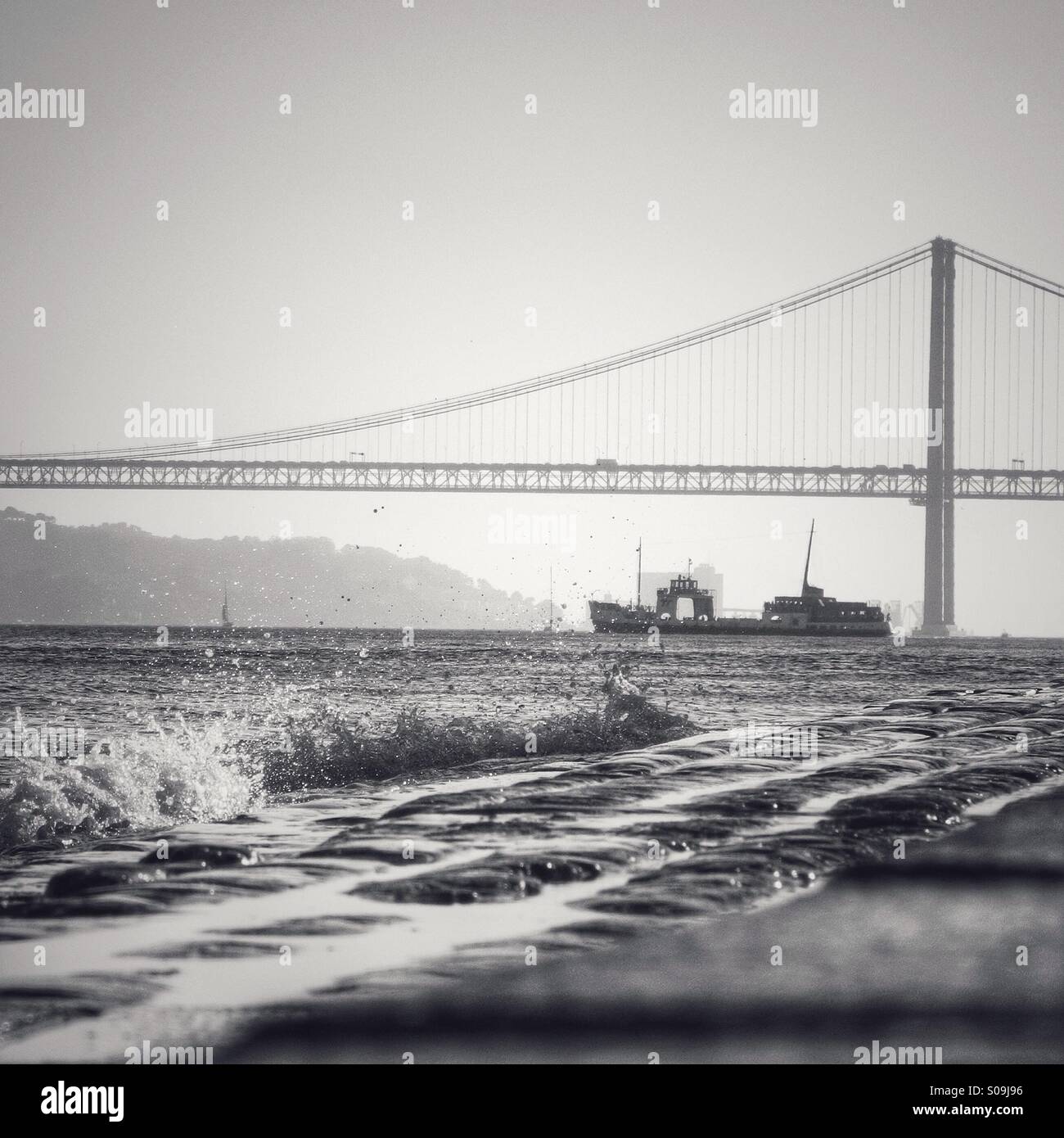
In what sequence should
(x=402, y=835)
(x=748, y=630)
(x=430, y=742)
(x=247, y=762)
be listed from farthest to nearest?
(x=748, y=630) < (x=430, y=742) < (x=247, y=762) < (x=402, y=835)

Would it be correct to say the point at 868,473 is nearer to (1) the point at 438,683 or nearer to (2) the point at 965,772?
(1) the point at 438,683

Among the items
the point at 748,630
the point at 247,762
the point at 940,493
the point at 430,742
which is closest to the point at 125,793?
the point at 247,762

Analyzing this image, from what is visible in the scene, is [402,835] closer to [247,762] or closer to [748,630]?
[247,762]

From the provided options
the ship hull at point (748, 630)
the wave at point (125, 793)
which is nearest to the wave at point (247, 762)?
the wave at point (125, 793)

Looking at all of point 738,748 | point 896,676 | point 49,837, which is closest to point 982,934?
point 49,837

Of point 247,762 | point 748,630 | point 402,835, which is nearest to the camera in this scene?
point 402,835

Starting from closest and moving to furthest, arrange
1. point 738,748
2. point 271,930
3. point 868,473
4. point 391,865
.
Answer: point 271,930, point 391,865, point 738,748, point 868,473

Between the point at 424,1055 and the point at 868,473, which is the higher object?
the point at 868,473
